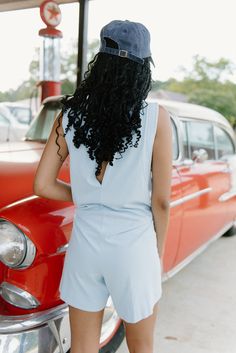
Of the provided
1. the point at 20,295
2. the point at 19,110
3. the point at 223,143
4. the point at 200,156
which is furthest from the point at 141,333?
the point at 19,110

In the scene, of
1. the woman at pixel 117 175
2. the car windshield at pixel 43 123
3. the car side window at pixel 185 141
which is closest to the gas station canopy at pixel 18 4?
the car windshield at pixel 43 123

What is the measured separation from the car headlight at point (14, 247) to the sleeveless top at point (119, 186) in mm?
342

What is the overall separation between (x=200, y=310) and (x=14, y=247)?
1.80 metres

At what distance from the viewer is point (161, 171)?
1.31 meters

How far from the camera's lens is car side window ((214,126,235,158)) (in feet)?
12.7

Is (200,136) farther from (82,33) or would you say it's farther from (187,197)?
(82,33)

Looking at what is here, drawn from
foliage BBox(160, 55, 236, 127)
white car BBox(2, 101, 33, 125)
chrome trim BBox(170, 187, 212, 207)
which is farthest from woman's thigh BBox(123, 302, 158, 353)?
foliage BBox(160, 55, 236, 127)

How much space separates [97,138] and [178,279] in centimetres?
243

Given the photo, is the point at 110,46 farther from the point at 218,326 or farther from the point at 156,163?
the point at 218,326

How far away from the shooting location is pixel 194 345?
8.05 ft

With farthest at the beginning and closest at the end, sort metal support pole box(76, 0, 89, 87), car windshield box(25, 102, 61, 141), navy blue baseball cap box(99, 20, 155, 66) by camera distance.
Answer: metal support pole box(76, 0, 89, 87)
car windshield box(25, 102, 61, 141)
navy blue baseball cap box(99, 20, 155, 66)

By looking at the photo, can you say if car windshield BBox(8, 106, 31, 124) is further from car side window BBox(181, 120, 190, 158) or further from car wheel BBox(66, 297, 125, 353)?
car wheel BBox(66, 297, 125, 353)

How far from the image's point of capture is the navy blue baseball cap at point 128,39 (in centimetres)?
123

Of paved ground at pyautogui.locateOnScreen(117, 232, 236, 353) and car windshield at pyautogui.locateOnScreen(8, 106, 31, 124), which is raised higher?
car windshield at pyautogui.locateOnScreen(8, 106, 31, 124)
